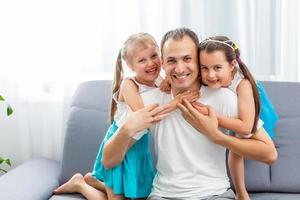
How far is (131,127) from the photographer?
1.69m

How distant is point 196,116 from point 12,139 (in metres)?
1.45

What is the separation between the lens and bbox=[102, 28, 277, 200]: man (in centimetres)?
166

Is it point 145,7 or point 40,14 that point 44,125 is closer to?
point 40,14

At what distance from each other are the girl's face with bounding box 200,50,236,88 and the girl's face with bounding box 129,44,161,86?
0.23 meters

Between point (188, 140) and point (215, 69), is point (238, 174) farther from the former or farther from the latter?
point (215, 69)

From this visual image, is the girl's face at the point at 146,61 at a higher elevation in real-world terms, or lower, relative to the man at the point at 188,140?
higher

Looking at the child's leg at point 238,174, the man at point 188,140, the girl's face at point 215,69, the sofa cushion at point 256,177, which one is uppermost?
the girl's face at point 215,69

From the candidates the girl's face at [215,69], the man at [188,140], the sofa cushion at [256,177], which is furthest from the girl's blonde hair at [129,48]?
the sofa cushion at [256,177]

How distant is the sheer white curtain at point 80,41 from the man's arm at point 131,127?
2.97ft

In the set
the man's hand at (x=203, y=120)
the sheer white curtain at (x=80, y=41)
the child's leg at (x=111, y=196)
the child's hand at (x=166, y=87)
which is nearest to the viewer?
the man's hand at (x=203, y=120)

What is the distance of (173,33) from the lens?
1.69 meters

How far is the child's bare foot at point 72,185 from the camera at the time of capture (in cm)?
208

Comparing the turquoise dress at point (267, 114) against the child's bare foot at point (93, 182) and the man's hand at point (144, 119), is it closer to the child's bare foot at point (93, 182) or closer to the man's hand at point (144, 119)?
the man's hand at point (144, 119)

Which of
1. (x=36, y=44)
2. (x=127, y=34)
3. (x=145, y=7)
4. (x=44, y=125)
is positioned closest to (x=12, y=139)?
(x=44, y=125)
